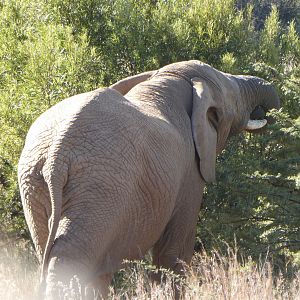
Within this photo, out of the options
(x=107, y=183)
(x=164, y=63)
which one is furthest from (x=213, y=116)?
(x=107, y=183)

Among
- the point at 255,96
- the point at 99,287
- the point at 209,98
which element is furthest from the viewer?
the point at 255,96

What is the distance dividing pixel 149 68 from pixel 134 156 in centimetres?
440

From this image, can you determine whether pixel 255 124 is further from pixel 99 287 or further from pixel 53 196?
pixel 53 196

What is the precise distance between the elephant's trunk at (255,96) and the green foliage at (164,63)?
0.13 meters

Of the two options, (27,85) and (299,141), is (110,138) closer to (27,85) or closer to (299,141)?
(299,141)

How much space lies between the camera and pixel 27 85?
9555 mm

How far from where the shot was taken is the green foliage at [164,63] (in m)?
8.64

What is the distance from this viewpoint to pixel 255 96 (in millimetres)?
9352

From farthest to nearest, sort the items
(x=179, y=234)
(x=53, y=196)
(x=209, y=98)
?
(x=209, y=98), (x=179, y=234), (x=53, y=196)

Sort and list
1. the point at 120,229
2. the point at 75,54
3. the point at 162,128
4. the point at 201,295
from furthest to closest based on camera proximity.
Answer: the point at 75,54, the point at 162,128, the point at 120,229, the point at 201,295

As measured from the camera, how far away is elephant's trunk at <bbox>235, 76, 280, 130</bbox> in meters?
9.25

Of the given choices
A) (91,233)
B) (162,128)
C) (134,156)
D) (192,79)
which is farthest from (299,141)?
(91,233)

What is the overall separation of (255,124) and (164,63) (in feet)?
5.44

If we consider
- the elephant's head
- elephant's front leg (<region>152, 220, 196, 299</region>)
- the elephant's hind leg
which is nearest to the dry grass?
elephant's front leg (<region>152, 220, 196, 299</region>)
